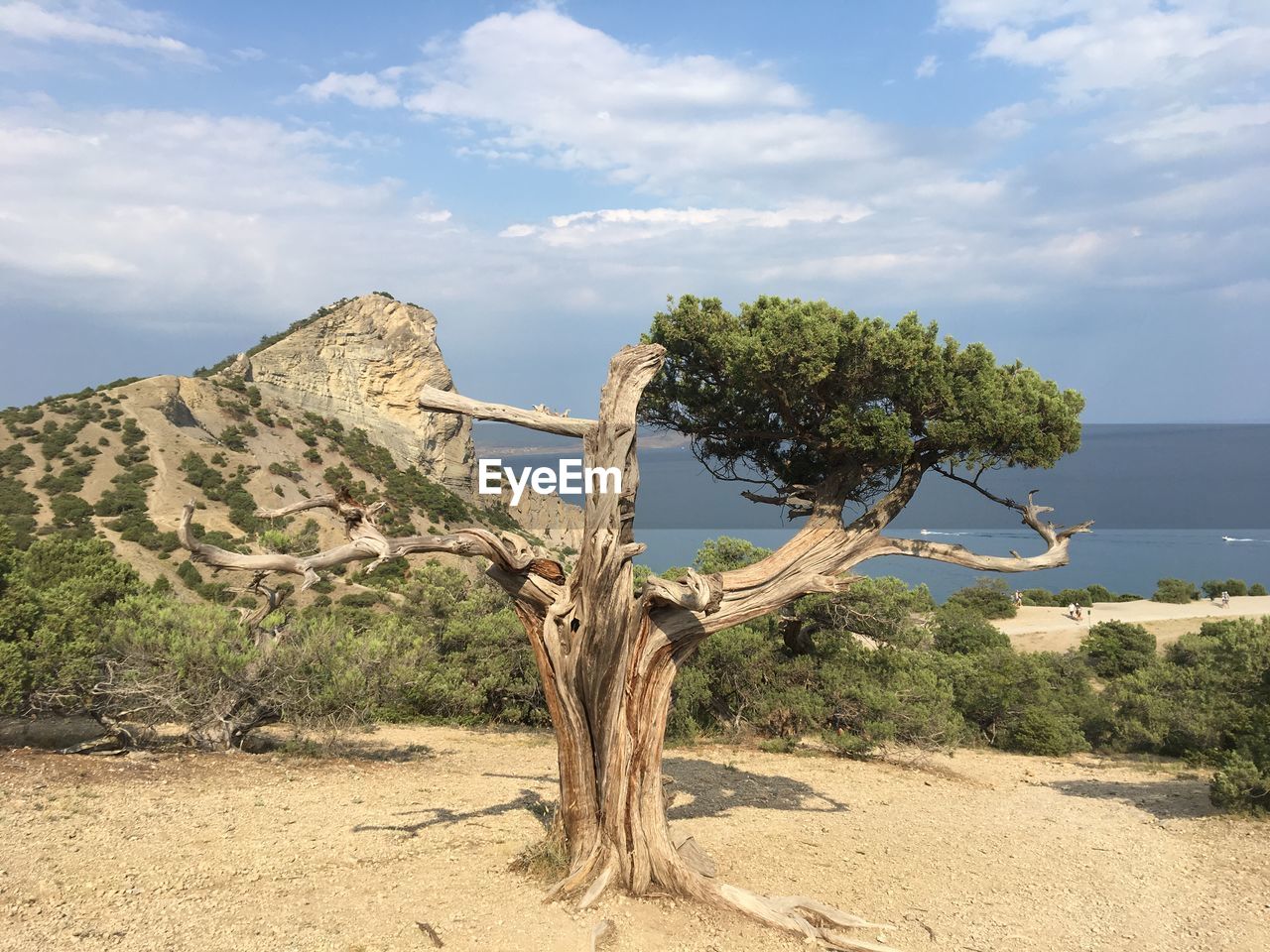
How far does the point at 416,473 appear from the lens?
51375 mm

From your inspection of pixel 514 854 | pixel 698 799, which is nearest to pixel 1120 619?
pixel 698 799

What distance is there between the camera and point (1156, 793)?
10.9m

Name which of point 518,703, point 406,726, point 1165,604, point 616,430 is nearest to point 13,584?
point 406,726

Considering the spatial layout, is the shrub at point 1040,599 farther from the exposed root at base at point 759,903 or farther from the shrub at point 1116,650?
the exposed root at base at point 759,903

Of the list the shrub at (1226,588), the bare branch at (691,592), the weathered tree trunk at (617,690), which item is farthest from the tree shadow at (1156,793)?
the shrub at (1226,588)

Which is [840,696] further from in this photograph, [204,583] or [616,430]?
[204,583]

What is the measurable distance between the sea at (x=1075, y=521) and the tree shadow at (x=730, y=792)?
19819 mm

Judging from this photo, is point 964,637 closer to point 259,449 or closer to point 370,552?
point 370,552

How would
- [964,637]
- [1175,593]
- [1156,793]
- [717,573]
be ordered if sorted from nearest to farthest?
[717,573]
[1156,793]
[964,637]
[1175,593]

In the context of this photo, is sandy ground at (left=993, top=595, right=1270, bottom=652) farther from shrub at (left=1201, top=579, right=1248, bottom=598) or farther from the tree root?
the tree root

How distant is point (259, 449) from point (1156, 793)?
4385cm

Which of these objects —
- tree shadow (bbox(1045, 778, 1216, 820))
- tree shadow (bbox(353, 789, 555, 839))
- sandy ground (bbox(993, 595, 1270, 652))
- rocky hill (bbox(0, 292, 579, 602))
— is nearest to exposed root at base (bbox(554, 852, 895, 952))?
tree shadow (bbox(353, 789, 555, 839))

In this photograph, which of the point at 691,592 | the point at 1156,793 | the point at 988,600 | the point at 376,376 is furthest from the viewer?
the point at 376,376

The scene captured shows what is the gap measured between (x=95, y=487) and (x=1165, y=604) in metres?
51.2
